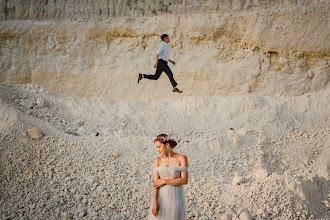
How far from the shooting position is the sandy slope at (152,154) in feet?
24.8

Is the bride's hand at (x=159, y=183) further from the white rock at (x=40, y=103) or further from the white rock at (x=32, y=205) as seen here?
the white rock at (x=40, y=103)

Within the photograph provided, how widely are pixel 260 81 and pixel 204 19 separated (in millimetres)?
2399

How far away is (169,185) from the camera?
5.28m

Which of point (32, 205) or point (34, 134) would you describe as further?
point (34, 134)

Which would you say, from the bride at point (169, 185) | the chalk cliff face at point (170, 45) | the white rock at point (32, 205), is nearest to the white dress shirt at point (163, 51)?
the chalk cliff face at point (170, 45)

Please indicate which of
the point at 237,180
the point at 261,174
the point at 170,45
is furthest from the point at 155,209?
the point at 170,45

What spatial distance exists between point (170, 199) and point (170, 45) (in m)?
7.87

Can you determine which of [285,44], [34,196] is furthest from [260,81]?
[34,196]

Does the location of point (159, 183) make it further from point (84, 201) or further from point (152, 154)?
point (152, 154)

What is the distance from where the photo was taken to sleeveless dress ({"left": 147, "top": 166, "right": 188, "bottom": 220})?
207 inches

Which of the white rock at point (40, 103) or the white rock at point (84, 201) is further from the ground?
the white rock at point (40, 103)

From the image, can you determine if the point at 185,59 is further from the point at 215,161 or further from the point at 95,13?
the point at 215,161

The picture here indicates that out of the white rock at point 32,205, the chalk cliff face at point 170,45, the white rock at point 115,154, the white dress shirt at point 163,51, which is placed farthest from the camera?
the chalk cliff face at point 170,45

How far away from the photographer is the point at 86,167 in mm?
8438
